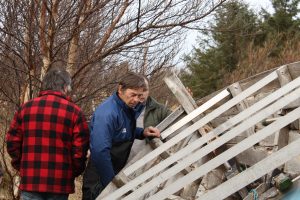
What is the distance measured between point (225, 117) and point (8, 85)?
94.8 inches

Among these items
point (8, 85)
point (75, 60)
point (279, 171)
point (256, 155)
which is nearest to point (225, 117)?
point (256, 155)

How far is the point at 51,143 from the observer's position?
8.39ft

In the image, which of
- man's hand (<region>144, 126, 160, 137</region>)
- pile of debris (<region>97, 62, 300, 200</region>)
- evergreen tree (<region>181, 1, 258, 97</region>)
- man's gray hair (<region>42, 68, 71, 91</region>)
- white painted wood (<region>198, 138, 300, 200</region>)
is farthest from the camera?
evergreen tree (<region>181, 1, 258, 97</region>)

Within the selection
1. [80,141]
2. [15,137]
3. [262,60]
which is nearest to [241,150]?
[80,141]

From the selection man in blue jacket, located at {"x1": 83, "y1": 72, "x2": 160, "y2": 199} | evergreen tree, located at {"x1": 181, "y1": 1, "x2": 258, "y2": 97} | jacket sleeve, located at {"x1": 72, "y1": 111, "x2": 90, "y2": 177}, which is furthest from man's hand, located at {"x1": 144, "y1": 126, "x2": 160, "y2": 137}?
evergreen tree, located at {"x1": 181, "y1": 1, "x2": 258, "y2": 97}

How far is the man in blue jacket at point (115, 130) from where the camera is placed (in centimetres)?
255

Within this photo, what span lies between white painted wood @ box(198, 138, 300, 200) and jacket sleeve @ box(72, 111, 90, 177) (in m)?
0.87

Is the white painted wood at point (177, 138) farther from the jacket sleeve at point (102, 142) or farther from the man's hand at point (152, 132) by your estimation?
the man's hand at point (152, 132)

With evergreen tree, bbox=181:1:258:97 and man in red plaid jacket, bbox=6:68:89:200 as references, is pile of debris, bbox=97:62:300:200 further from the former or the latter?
evergreen tree, bbox=181:1:258:97

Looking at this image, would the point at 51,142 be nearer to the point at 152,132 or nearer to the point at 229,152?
the point at 152,132

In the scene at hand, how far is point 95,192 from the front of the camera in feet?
9.18

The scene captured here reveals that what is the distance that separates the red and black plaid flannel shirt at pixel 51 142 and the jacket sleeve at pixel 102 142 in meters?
0.10

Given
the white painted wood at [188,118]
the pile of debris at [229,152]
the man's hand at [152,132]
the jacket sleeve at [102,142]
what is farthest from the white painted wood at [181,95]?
the jacket sleeve at [102,142]

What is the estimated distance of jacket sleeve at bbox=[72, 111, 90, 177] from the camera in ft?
8.51
